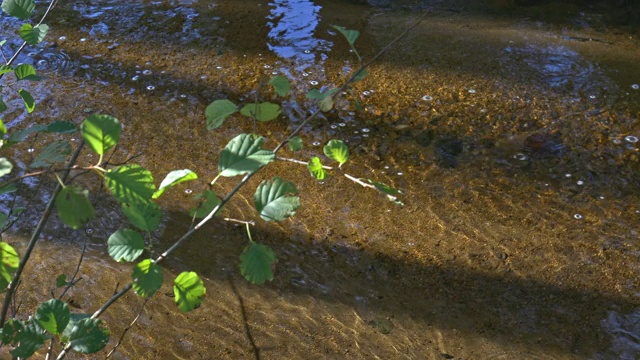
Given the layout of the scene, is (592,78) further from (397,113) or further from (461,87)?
(397,113)

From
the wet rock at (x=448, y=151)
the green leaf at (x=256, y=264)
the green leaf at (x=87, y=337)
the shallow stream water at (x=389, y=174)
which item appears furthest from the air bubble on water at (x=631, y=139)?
the green leaf at (x=87, y=337)

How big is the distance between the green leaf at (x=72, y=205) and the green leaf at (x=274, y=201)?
312mm

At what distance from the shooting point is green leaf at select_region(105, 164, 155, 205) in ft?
3.65

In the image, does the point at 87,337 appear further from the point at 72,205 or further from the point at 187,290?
the point at 72,205

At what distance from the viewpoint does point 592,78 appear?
4.37 metres

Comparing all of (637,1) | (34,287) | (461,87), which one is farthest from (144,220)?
(637,1)

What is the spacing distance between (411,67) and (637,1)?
7.27ft

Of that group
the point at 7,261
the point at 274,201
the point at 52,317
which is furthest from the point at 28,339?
the point at 274,201

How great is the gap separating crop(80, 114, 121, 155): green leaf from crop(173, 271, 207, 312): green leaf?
32cm

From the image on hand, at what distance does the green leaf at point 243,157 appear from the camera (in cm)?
121

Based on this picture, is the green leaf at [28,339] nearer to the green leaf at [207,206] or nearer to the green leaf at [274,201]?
the green leaf at [207,206]

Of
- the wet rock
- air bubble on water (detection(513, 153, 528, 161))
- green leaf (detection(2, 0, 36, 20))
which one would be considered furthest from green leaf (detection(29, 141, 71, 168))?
air bubble on water (detection(513, 153, 528, 161))

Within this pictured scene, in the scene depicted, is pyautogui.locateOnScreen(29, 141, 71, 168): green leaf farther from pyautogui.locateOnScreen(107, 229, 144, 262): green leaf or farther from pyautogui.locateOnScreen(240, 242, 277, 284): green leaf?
pyautogui.locateOnScreen(240, 242, 277, 284): green leaf

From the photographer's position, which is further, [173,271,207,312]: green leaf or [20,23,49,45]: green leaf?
[20,23,49,45]: green leaf
